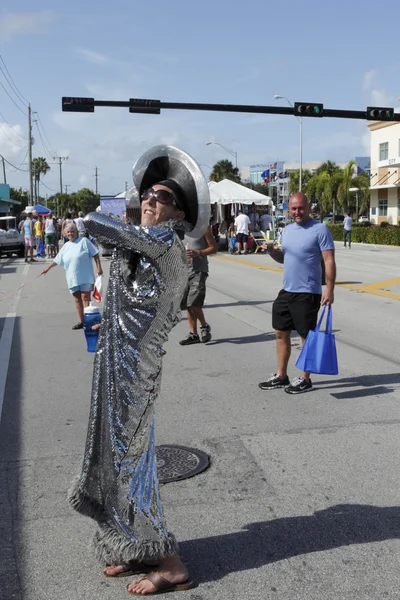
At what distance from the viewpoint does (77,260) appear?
9.87 m

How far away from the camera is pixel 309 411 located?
19.4ft

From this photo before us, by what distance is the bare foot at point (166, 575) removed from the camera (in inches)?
121

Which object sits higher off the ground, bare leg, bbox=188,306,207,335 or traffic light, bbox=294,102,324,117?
traffic light, bbox=294,102,324,117

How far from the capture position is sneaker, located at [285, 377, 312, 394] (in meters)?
6.49

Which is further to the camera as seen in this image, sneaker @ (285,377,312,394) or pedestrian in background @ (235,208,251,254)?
pedestrian in background @ (235,208,251,254)

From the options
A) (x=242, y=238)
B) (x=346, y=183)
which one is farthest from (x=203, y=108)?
(x=346, y=183)

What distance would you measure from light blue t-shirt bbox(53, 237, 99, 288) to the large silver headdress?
668 centimetres

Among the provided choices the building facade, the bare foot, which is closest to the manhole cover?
the bare foot

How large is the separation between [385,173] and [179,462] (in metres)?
50.9

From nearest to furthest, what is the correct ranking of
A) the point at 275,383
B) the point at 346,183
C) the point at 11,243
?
the point at 275,383 < the point at 11,243 < the point at 346,183

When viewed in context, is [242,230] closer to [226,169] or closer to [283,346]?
[283,346]

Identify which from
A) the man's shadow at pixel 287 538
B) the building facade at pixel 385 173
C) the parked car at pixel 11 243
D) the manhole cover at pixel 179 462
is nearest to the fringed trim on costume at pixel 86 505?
the man's shadow at pixel 287 538

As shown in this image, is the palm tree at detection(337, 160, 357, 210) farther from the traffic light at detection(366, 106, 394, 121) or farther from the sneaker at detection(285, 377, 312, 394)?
the sneaker at detection(285, 377, 312, 394)

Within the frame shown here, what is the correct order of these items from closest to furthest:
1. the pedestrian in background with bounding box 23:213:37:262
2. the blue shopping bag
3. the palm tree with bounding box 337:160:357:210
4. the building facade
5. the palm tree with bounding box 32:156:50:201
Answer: the blue shopping bag, the pedestrian in background with bounding box 23:213:37:262, the building facade, the palm tree with bounding box 337:160:357:210, the palm tree with bounding box 32:156:50:201
